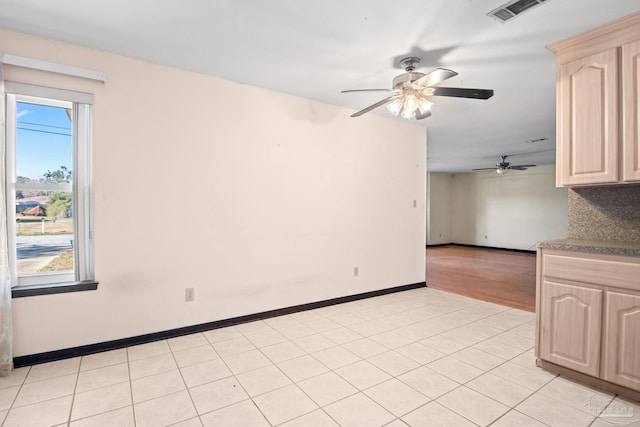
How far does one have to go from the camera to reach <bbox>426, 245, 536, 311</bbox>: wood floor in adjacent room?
4.21 metres

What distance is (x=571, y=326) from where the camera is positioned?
2.06 m

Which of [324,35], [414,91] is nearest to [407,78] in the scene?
[414,91]

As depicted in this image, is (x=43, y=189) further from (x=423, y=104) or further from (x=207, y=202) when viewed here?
(x=423, y=104)

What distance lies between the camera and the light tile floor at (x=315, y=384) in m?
1.73

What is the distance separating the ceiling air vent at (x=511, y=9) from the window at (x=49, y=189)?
118 inches

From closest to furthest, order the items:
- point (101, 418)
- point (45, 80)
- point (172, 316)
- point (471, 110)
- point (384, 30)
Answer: point (101, 418), point (384, 30), point (45, 80), point (172, 316), point (471, 110)

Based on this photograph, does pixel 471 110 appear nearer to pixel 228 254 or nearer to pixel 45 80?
pixel 228 254

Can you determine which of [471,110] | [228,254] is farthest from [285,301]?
[471,110]

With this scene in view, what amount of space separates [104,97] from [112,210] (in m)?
0.92

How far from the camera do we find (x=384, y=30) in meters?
2.15

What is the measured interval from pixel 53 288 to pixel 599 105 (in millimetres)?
4110

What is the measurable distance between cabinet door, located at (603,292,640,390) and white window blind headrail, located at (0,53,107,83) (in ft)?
12.9

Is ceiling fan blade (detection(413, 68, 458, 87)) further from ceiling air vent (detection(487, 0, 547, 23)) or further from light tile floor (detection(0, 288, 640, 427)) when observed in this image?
light tile floor (detection(0, 288, 640, 427))

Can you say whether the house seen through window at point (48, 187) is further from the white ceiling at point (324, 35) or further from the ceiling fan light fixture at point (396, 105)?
the ceiling fan light fixture at point (396, 105)
